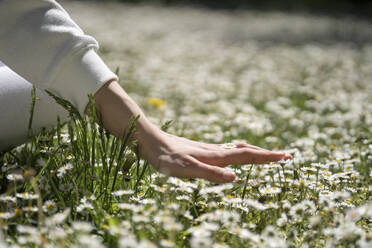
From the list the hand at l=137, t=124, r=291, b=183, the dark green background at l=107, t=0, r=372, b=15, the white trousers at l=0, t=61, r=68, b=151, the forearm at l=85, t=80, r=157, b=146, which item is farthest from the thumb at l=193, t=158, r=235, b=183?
the dark green background at l=107, t=0, r=372, b=15

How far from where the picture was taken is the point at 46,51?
1728 mm

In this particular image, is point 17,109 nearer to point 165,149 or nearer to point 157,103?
point 165,149

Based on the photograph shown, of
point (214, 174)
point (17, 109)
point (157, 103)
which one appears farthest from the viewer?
point (157, 103)

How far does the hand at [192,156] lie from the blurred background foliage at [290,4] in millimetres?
16099

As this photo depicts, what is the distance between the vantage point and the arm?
1.65m

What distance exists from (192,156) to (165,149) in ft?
0.35

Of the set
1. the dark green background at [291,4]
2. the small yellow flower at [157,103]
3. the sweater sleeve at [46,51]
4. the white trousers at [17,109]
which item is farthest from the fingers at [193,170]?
the dark green background at [291,4]

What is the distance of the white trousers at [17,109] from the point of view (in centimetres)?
185

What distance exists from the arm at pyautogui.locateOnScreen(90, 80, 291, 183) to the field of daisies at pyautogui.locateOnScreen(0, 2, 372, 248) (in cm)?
6

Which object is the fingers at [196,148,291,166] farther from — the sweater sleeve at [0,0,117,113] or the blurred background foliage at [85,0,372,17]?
the blurred background foliage at [85,0,372,17]

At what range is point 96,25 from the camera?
425 inches

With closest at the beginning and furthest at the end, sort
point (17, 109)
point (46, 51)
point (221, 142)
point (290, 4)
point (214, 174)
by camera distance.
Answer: point (214, 174) → point (46, 51) → point (17, 109) → point (221, 142) → point (290, 4)

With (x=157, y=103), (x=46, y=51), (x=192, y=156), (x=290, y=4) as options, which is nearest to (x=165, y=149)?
(x=192, y=156)

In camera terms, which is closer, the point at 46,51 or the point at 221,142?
the point at 46,51
